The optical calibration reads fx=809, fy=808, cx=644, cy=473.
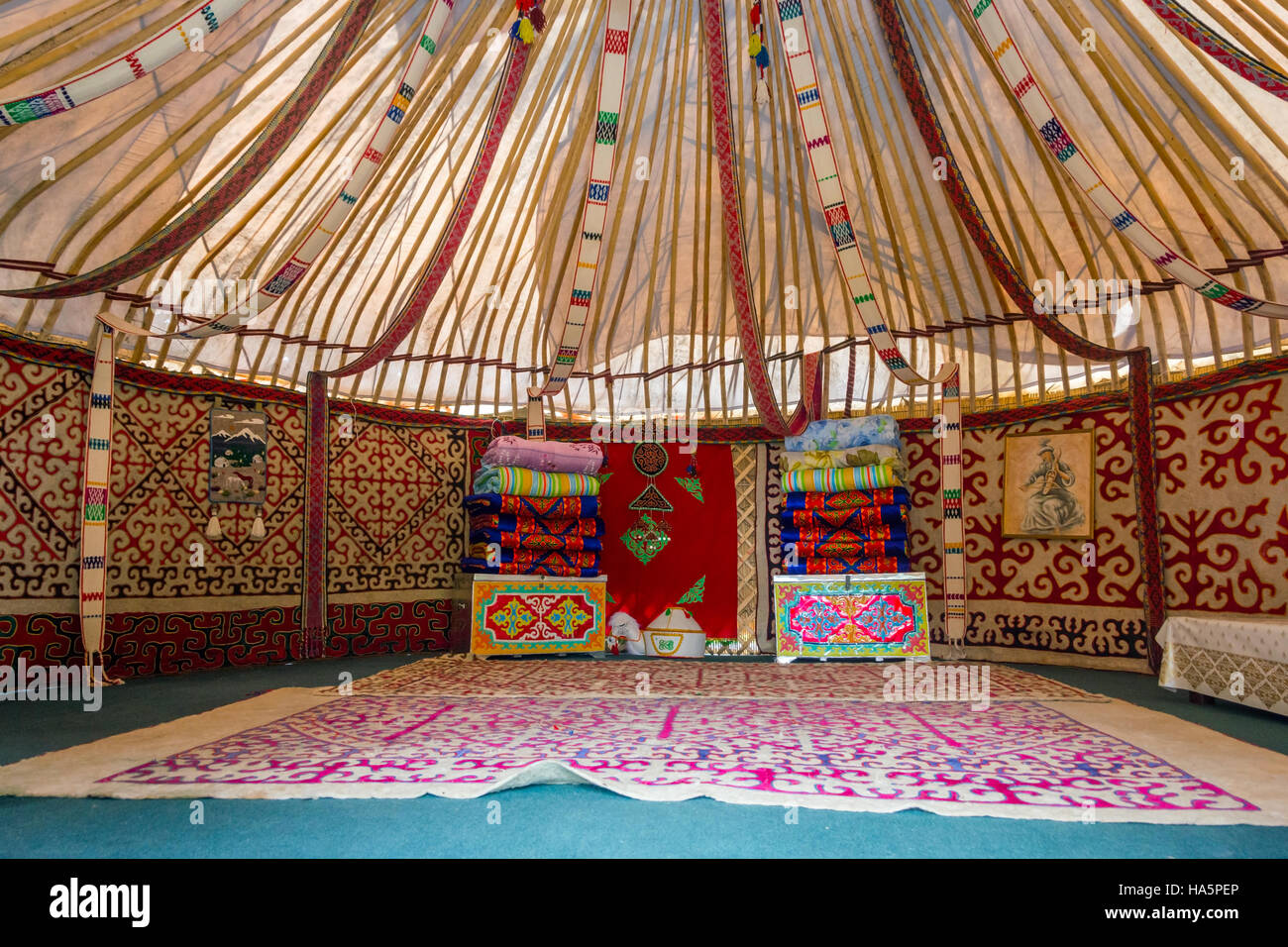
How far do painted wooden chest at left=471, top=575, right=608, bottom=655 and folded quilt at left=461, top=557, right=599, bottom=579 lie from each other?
0.07 metres

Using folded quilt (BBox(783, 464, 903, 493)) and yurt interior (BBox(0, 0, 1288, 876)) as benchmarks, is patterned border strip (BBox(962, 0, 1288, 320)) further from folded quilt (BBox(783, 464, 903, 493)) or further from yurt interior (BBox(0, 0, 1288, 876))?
folded quilt (BBox(783, 464, 903, 493))

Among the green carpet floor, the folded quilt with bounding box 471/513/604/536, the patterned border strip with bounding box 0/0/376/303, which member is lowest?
the green carpet floor

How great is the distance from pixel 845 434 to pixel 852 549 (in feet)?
2.57

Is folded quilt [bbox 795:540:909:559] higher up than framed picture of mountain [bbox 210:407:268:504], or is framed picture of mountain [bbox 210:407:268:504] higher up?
framed picture of mountain [bbox 210:407:268:504]

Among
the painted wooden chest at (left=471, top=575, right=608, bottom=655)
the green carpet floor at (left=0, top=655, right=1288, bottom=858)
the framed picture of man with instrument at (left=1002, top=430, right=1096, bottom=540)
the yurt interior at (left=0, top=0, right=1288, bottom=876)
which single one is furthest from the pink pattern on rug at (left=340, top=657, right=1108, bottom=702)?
the green carpet floor at (left=0, top=655, right=1288, bottom=858)

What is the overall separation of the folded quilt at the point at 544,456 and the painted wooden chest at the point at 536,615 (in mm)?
767

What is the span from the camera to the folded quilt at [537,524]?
541 centimetres

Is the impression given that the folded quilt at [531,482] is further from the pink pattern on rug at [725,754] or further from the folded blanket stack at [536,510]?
the pink pattern on rug at [725,754]

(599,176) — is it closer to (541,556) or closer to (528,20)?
(528,20)

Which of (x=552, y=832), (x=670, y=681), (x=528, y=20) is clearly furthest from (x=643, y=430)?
(x=552, y=832)

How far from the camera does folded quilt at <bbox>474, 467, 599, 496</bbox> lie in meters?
5.39

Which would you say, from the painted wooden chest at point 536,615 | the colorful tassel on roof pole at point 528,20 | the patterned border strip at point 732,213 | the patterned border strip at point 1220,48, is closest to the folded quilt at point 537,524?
the painted wooden chest at point 536,615

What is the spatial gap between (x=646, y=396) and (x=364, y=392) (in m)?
2.14

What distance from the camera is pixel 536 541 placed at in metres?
5.52
